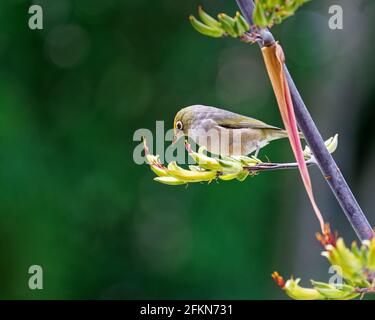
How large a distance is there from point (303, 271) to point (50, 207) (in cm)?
277

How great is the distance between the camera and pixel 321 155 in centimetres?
138

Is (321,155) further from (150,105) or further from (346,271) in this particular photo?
(150,105)

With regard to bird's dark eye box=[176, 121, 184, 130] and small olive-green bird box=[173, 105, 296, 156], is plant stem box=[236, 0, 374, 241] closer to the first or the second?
small olive-green bird box=[173, 105, 296, 156]

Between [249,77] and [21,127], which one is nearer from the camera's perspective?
[21,127]

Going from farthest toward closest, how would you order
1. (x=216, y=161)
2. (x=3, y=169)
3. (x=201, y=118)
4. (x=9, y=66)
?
(x=9, y=66) → (x=3, y=169) → (x=201, y=118) → (x=216, y=161)

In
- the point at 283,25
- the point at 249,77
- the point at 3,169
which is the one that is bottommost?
the point at 3,169

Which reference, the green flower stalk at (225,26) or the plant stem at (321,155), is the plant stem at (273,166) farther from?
the green flower stalk at (225,26)

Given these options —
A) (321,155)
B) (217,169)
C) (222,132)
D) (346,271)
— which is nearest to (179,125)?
(222,132)

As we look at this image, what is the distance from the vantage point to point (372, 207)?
7.33m

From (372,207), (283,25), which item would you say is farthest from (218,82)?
(372,207)

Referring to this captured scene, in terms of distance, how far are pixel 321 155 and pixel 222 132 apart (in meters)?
1.31

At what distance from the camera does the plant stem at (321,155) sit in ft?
4.35

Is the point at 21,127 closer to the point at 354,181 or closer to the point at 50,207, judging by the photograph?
the point at 50,207

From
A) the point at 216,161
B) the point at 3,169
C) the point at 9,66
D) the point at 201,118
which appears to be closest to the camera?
the point at 216,161
